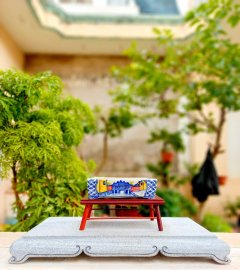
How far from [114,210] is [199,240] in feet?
2.04

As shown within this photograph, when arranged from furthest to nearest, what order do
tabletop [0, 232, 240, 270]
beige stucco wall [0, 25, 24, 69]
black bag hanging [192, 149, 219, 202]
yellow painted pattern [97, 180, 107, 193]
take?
beige stucco wall [0, 25, 24, 69] < black bag hanging [192, 149, 219, 202] < yellow painted pattern [97, 180, 107, 193] < tabletop [0, 232, 240, 270]

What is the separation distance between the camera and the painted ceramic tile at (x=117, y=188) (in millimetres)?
1575

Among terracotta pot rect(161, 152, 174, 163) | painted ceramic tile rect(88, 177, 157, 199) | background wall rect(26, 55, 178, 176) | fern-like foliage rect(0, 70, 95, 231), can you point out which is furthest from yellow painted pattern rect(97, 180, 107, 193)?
background wall rect(26, 55, 178, 176)

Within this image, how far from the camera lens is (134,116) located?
4.63 meters

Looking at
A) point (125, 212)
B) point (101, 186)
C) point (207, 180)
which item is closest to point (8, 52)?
point (207, 180)

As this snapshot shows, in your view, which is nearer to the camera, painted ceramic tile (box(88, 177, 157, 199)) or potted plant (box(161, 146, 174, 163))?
painted ceramic tile (box(88, 177, 157, 199))

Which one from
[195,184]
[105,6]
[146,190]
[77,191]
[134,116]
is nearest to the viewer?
[146,190]

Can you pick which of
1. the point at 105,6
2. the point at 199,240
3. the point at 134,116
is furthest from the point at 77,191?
the point at 105,6

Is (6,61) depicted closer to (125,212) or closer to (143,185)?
(125,212)

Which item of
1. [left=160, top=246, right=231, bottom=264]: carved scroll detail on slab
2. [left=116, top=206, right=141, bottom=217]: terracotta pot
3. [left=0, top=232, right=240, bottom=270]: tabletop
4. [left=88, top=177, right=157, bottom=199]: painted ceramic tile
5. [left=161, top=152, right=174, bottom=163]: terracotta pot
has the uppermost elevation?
[left=161, top=152, right=174, bottom=163]: terracotta pot

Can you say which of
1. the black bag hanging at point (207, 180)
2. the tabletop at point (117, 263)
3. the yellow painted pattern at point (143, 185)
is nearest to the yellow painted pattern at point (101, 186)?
the yellow painted pattern at point (143, 185)

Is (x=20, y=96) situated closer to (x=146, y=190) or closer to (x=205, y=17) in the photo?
(x=146, y=190)

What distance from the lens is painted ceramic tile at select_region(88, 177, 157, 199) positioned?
1.58 m

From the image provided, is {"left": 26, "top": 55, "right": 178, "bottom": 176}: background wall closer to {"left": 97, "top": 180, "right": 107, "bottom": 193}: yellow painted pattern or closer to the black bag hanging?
the black bag hanging
